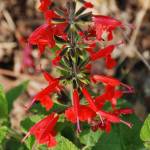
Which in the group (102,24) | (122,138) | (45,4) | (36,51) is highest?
(45,4)

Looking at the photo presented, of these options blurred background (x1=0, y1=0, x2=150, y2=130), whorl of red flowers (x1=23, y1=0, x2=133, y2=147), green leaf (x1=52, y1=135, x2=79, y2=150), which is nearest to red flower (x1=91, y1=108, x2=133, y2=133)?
whorl of red flowers (x1=23, y1=0, x2=133, y2=147)

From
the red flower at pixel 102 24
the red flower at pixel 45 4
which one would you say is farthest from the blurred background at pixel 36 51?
the red flower at pixel 45 4

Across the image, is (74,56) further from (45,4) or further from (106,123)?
(106,123)

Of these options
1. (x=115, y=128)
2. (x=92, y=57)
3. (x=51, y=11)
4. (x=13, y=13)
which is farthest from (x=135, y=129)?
(x=13, y=13)

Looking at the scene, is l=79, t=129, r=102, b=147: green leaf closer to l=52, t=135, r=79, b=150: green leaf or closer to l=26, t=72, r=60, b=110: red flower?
l=52, t=135, r=79, b=150: green leaf

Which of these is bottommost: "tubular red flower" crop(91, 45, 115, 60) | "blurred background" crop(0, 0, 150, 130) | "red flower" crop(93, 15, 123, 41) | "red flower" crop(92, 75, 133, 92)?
"blurred background" crop(0, 0, 150, 130)

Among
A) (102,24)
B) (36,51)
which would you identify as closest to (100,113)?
(102,24)

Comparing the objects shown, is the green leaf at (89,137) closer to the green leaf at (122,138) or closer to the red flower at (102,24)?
the green leaf at (122,138)
